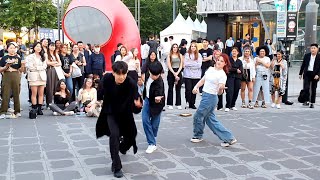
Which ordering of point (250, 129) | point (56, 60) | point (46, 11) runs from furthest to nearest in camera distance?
point (46, 11) < point (56, 60) < point (250, 129)

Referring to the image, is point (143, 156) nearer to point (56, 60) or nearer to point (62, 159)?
point (62, 159)

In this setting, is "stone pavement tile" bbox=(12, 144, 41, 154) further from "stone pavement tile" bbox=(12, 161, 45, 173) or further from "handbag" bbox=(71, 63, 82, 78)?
"handbag" bbox=(71, 63, 82, 78)

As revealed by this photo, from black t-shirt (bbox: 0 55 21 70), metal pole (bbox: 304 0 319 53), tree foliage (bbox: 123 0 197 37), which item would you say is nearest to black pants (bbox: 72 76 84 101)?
black t-shirt (bbox: 0 55 21 70)

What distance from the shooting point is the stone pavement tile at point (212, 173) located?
546cm

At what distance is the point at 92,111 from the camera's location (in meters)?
9.45

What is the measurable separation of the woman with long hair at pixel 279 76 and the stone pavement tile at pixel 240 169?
18.1 ft

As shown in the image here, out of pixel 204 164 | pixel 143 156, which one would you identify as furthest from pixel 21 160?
pixel 204 164

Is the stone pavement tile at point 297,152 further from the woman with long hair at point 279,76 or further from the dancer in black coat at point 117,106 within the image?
the woman with long hair at point 279,76

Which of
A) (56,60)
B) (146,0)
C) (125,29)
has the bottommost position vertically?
(56,60)

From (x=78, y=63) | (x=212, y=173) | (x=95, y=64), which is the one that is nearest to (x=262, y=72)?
(x=95, y=64)

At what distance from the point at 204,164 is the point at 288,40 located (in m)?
6.90

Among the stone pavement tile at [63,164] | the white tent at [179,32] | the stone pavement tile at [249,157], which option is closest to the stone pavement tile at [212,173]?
the stone pavement tile at [249,157]

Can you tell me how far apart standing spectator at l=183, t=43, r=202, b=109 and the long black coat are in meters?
4.99

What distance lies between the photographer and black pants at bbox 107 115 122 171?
540cm
